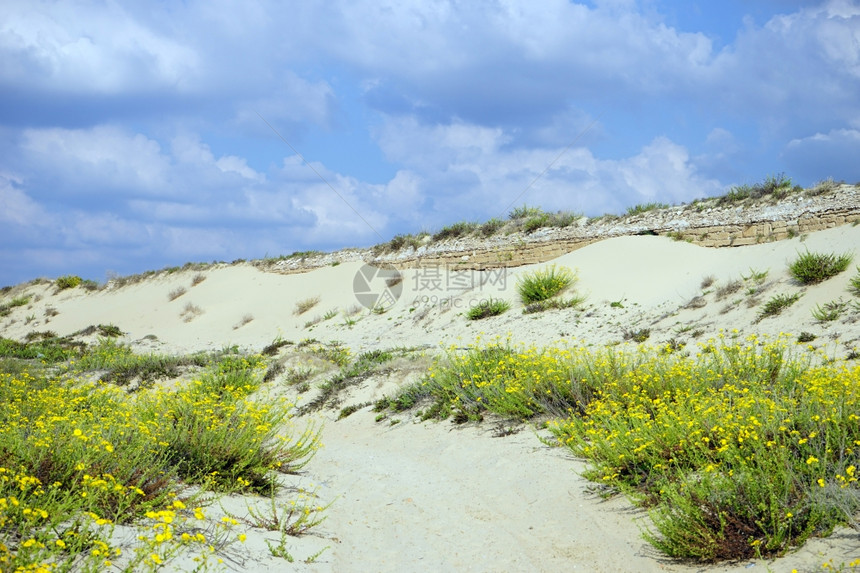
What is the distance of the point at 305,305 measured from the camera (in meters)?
23.6

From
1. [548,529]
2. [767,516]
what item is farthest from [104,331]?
[767,516]

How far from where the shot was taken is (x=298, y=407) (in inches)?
445

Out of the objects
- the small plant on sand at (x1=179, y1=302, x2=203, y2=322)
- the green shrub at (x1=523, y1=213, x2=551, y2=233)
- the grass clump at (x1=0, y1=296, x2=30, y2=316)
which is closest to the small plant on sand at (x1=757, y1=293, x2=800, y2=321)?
the green shrub at (x1=523, y1=213, x2=551, y2=233)

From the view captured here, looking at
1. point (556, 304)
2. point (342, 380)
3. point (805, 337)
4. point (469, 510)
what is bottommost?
point (469, 510)

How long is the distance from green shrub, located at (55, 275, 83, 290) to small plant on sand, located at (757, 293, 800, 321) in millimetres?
34041

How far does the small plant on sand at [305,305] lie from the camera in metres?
23.4

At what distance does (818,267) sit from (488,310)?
24.1 ft

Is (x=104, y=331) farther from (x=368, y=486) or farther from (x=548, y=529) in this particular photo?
(x=548, y=529)

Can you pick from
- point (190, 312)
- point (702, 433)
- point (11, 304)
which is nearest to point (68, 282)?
point (11, 304)

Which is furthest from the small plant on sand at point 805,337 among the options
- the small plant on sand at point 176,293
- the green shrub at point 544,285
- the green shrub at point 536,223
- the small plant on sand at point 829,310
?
the small plant on sand at point 176,293

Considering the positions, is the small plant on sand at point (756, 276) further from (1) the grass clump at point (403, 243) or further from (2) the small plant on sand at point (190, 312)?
(2) the small plant on sand at point (190, 312)

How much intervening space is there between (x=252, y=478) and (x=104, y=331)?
65.5 feet

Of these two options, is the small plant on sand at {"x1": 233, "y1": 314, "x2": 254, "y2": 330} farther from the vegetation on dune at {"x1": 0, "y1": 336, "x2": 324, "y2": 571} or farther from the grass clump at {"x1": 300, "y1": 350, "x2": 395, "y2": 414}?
the vegetation on dune at {"x1": 0, "y1": 336, "x2": 324, "y2": 571}

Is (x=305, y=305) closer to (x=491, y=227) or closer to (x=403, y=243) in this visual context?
(x=403, y=243)
